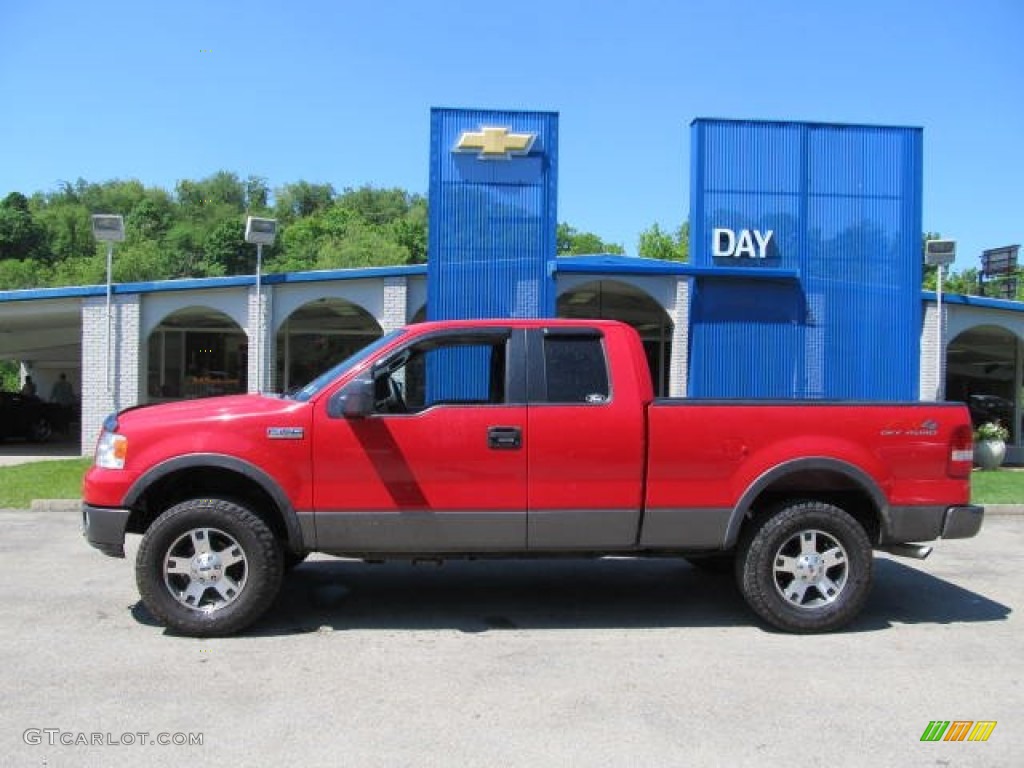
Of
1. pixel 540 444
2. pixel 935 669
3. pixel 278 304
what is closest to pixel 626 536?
pixel 540 444

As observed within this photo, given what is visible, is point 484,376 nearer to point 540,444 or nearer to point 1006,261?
point 540,444

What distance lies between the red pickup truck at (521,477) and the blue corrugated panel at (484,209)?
9470 millimetres

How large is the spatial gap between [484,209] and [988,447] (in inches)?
Result: 424

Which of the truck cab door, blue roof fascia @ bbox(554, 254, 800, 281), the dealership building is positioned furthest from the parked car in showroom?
the truck cab door

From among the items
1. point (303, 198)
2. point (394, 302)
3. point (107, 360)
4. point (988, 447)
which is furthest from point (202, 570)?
point (303, 198)

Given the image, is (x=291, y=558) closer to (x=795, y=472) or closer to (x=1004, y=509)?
(x=795, y=472)

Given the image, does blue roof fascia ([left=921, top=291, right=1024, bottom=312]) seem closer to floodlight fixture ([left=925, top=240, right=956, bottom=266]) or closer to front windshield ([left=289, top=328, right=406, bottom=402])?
floodlight fixture ([left=925, top=240, right=956, bottom=266])

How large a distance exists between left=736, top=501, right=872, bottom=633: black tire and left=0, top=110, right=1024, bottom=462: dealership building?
32.1ft

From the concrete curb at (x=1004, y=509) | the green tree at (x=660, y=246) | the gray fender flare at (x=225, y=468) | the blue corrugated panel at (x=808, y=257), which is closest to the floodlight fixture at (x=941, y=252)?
the blue corrugated panel at (x=808, y=257)

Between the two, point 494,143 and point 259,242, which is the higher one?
point 494,143

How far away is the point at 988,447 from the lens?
16812 millimetres

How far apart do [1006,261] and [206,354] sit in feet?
116

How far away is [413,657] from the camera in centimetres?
512

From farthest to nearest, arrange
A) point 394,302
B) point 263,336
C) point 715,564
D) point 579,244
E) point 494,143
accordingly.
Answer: point 579,244 → point 394,302 → point 263,336 → point 494,143 → point 715,564
